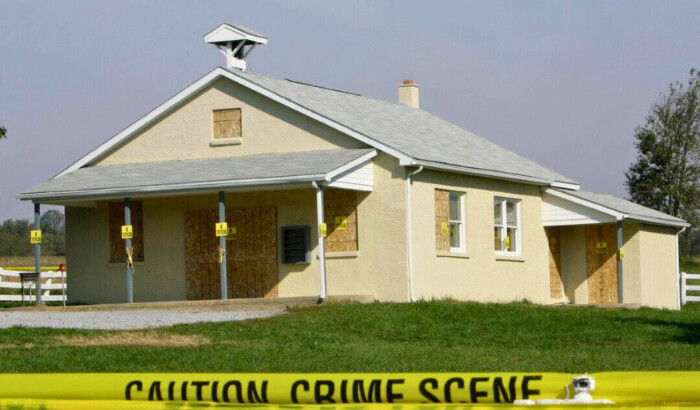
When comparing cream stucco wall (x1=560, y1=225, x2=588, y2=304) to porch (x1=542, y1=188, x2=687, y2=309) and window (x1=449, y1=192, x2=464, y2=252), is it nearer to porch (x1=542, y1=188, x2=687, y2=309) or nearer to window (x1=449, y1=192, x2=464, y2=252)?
porch (x1=542, y1=188, x2=687, y2=309)

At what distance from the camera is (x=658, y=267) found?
31.8m

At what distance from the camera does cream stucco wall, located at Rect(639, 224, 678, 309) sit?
30.8 meters

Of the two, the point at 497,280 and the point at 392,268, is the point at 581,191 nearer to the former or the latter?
the point at 497,280

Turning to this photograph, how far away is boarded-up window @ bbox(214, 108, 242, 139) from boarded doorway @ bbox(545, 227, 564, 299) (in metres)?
8.42

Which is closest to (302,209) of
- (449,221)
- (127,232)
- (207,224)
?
(207,224)

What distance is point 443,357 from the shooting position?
15.9 metres

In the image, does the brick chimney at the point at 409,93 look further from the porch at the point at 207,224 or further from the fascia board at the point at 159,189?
the fascia board at the point at 159,189

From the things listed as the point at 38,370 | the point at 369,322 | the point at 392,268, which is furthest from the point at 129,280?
the point at 38,370

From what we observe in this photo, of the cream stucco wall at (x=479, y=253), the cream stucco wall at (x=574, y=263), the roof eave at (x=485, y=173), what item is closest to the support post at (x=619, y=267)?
the cream stucco wall at (x=574, y=263)

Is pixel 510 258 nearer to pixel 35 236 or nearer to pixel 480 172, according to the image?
pixel 480 172

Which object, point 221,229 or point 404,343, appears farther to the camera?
point 221,229

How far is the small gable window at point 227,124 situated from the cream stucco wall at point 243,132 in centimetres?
11

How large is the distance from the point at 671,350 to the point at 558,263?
45.2ft

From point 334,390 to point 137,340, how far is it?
37.1 feet
